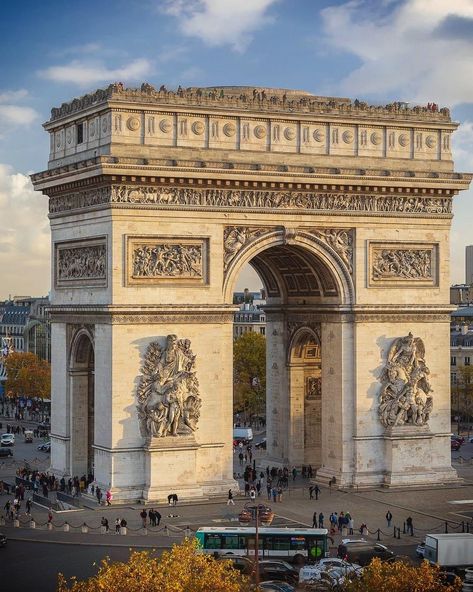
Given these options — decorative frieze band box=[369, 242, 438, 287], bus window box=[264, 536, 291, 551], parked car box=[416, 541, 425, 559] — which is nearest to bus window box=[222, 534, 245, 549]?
bus window box=[264, 536, 291, 551]

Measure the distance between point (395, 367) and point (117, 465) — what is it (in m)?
11.7

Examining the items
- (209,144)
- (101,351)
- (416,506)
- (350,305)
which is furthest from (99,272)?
(416,506)

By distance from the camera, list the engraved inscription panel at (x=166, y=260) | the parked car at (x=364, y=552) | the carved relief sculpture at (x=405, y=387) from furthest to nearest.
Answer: the carved relief sculpture at (x=405, y=387), the engraved inscription panel at (x=166, y=260), the parked car at (x=364, y=552)

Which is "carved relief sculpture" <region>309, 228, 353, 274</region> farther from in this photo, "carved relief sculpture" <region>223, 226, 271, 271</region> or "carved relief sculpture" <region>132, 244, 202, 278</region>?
"carved relief sculpture" <region>132, 244, 202, 278</region>

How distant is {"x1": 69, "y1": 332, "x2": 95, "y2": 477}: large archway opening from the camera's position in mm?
52844

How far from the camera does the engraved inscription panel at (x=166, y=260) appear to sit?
48844 millimetres

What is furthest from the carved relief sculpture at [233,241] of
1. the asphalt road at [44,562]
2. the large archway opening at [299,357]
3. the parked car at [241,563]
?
the parked car at [241,563]

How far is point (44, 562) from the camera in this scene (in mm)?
41062

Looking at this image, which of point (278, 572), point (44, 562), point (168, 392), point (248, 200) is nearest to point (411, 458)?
point (168, 392)

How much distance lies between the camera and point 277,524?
1815 inches

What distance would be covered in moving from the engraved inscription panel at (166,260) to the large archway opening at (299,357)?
14.3 ft

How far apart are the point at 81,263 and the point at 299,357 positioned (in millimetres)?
10535

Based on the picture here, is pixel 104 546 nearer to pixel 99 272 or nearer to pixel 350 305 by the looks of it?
pixel 99 272

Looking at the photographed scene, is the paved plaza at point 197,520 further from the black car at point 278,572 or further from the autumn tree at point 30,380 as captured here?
the autumn tree at point 30,380
